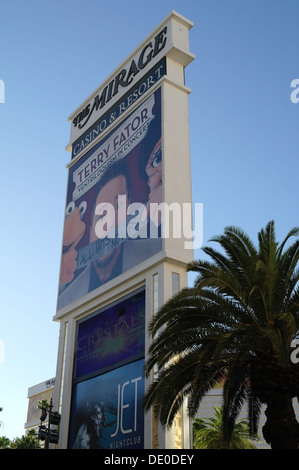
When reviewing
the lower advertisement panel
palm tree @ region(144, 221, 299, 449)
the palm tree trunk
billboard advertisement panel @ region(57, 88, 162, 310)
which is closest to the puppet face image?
billboard advertisement panel @ region(57, 88, 162, 310)

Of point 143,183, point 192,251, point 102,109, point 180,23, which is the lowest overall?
point 192,251

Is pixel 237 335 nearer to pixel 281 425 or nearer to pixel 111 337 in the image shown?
pixel 281 425

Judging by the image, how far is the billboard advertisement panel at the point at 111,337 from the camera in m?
26.9

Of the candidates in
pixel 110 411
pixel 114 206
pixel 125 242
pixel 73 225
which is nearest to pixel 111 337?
pixel 110 411

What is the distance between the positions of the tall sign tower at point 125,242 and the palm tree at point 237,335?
6210mm

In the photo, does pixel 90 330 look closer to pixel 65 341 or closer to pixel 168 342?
pixel 65 341

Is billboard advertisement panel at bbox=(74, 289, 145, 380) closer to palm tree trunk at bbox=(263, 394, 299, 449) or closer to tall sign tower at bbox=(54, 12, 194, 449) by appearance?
tall sign tower at bbox=(54, 12, 194, 449)

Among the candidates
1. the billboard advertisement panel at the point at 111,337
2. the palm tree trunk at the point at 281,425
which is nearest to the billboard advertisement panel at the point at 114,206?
the billboard advertisement panel at the point at 111,337

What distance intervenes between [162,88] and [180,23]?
16.5ft

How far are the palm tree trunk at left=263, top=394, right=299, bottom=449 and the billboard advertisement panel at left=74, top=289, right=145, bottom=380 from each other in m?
9.61

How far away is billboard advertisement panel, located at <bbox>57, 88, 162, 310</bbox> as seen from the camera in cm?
2909

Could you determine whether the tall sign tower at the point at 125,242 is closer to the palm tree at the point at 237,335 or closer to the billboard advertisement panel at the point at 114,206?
the billboard advertisement panel at the point at 114,206
